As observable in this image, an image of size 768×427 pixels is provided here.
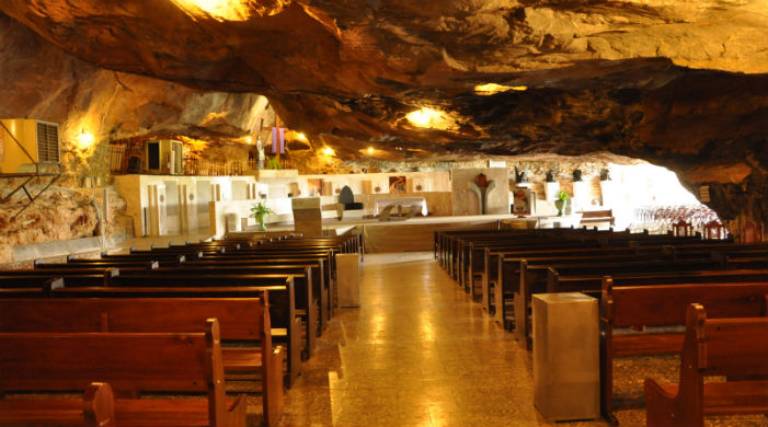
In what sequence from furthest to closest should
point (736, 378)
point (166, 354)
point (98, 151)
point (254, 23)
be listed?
point (98, 151) < point (254, 23) < point (736, 378) < point (166, 354)

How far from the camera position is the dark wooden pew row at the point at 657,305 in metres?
3.49

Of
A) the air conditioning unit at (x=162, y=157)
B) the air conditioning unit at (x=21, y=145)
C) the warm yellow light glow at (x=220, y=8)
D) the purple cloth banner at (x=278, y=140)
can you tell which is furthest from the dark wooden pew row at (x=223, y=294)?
the purple cloth banner at (x=278, y=140)

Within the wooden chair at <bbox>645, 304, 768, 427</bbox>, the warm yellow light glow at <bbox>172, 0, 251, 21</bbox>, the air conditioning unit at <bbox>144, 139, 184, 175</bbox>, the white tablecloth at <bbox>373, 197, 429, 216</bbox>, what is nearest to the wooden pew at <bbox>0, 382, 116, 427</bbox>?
the wooden chair at <bbox>645, 304, 768, 427</bbox>

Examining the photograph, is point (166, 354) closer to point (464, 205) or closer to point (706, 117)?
point (706, 117)

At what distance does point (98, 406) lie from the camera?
1.84 m

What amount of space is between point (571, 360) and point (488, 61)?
5.67 meters

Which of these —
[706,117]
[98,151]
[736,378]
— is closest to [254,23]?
[736,378]

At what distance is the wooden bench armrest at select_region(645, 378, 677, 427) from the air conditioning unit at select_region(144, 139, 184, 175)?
2174 centimetres

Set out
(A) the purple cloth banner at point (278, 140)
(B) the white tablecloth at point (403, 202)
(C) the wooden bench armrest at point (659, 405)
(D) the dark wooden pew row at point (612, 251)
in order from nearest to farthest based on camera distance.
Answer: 1. (C) the wooden bench armrest at point (659, 405)
2. (D) the dark wooden pew row at point (612, 251)
3. (B) the white tablecloth at point (403, 202)
4. (A) the purple cloth banner at point (278, 140)

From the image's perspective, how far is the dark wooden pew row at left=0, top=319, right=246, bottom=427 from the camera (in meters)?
2.46

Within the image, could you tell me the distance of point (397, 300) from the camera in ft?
26.6

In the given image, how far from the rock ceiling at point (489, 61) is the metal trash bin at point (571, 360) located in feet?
13.7

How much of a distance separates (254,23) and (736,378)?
8180 millimetres

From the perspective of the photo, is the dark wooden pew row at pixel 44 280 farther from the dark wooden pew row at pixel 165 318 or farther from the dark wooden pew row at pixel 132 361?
the dark wooden pew row at pixel 132 361
